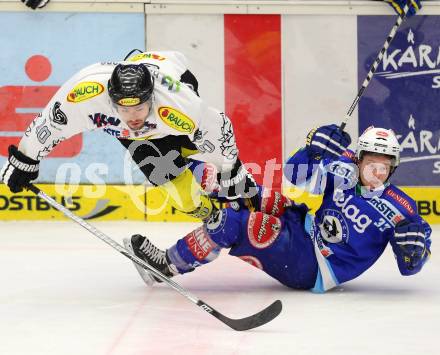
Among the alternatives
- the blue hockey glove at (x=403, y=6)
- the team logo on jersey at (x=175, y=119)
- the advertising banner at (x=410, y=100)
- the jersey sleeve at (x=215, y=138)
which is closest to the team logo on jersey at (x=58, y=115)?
the team logo on jersey at (x=175, y=119)

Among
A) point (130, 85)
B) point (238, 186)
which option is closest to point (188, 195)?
point (238, 186)

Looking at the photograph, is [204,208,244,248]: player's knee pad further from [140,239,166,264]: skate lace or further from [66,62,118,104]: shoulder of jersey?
[66,62,118,104]: shoulder of jersey

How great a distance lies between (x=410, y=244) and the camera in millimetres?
3826

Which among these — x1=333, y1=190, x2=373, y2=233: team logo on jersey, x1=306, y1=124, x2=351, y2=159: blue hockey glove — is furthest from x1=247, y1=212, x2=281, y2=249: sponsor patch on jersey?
x1=306, y1=124, x2=351, y2=159: blue hockey glove

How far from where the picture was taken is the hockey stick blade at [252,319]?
3.43 m

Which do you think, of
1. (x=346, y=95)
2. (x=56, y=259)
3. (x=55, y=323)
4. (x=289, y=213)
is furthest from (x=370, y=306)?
(x=346, y=95)

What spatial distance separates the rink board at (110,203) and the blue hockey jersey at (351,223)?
2.03m

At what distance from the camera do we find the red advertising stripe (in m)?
6.07

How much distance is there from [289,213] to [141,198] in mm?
2105

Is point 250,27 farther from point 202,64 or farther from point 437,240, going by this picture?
point 437,240

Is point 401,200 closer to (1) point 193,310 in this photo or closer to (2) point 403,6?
(1) point 193,310

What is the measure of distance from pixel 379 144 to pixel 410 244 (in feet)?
1.38

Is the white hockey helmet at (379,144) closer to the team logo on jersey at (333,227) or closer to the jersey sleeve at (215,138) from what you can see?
the team logo on jersey at (333,227)

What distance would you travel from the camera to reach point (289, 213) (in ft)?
13.5
